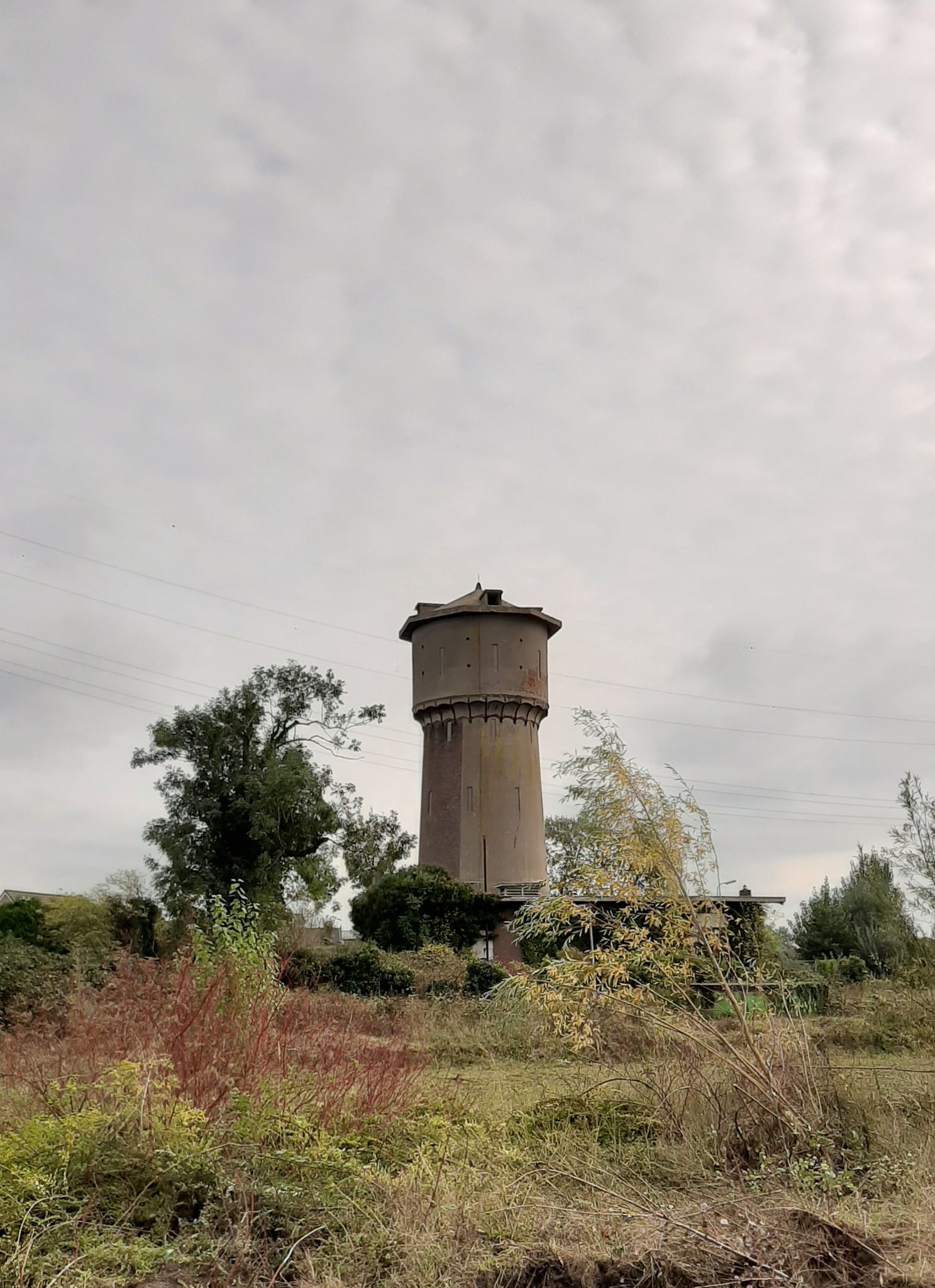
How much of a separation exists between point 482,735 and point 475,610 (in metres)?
4.80

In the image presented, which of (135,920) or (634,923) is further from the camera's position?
(135,920)

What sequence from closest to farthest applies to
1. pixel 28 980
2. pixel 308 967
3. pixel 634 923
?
pixel 634 923
pixel 28 980
pixel 308 967

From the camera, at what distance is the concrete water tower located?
40.4 m

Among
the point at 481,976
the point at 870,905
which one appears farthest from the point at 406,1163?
the point at 870,905

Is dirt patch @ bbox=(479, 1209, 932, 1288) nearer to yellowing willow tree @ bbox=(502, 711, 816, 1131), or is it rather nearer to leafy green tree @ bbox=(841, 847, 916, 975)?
yellowing willow tree @ bbox=(502, 711, 816, 1131)

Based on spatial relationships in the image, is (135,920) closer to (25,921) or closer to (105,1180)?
(25,921)

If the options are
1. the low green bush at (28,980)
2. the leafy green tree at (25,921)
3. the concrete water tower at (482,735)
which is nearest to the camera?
the low green bush at (28,980)

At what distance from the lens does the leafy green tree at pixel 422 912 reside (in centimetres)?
3488

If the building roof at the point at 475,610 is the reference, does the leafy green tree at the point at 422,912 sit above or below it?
below

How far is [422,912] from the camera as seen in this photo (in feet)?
116

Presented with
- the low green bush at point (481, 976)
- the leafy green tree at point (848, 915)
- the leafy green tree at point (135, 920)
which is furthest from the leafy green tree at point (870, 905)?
the leafy green tree at point (135, 920)

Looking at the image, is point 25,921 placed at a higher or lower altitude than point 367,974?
higher

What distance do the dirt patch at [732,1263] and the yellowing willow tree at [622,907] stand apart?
3164 mm

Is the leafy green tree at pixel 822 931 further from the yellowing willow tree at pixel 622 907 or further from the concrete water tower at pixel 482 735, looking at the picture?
the yellowing willow tree at pixel 622 907
